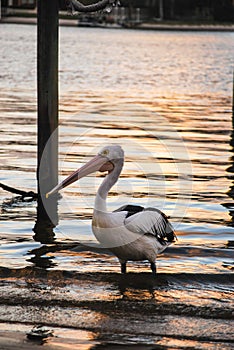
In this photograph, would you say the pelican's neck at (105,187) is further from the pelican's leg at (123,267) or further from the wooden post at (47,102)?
the wooden post at (47,102)

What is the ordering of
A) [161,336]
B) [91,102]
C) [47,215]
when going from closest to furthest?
[161,336] → [47,215] → [91,102]

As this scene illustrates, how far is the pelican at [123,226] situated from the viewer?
740 cm

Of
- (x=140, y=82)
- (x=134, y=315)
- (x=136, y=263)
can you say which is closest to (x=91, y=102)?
(x=140, y=82)

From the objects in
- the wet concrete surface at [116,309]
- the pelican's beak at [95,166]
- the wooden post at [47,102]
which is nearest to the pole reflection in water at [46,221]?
the wooden post at [47,102]

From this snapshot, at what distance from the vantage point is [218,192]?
11.7 meters

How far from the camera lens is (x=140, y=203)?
36.3 feet

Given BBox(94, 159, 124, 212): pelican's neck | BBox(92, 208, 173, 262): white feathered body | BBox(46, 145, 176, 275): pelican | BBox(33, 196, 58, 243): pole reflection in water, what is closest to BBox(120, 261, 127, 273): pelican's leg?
BBox(46, 145, 176, 275): pelican

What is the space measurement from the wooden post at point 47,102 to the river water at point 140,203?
16 cm

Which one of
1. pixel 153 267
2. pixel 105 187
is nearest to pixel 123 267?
pixel 153 267

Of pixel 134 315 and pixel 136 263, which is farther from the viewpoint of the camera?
pixel 136 263

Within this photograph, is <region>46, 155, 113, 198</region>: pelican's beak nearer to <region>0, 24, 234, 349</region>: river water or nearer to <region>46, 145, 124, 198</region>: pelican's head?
<region>46, 145, 124, 198</region>: pelican's head

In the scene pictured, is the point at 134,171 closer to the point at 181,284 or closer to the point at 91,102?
the point at 181,284

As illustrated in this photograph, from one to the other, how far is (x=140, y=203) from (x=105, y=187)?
3.51 meters

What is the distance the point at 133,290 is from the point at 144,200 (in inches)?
149
